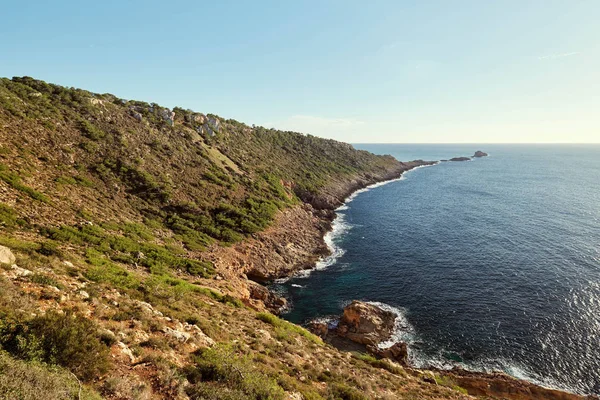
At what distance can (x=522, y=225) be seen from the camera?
210 feet

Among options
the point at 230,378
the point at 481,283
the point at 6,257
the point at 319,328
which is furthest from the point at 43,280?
the point at 481,283

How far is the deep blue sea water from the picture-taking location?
2877 cm

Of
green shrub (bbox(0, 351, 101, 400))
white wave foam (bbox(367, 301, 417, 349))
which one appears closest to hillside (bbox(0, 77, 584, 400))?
green shrub (bbox(0, 351, 101, 400))

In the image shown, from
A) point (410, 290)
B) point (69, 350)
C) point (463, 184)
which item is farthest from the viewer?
point (463, 184)

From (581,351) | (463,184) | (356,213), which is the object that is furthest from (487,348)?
(463,184)

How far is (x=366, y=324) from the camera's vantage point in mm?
32031

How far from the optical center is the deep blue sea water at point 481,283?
94.4ft

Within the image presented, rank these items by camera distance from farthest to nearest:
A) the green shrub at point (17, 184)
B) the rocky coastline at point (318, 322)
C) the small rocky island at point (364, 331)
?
the small rocky island at point (364, 331) → the green shrub at point (17, 184) → the rocky coastline at point (318, 322)

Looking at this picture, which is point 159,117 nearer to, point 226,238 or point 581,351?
point 226,238

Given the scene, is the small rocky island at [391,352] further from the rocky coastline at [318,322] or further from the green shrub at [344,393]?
the green shrub at [344,393]

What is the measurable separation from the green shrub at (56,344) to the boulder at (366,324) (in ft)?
85.4

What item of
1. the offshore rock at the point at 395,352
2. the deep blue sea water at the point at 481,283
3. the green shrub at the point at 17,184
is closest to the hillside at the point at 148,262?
the green shrub at the point at 17,184

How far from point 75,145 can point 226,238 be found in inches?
1029

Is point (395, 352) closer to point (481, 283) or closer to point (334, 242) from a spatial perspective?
point (481, 283)
